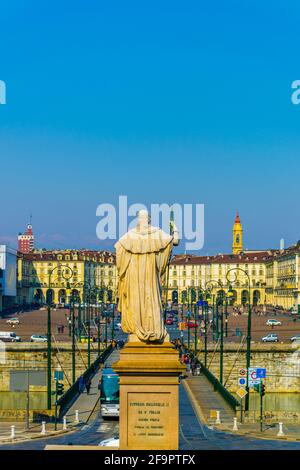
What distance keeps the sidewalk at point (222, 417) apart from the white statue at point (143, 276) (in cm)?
2009

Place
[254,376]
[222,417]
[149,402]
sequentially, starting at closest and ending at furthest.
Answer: [149,402] → [222,417] → [254,376]

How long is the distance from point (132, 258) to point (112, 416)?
25926 millimetres

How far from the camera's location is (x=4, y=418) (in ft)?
161

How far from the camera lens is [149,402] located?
71.3 ft

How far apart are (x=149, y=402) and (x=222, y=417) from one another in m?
26.0

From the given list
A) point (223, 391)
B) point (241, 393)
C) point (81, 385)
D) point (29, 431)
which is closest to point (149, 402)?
point (29, 431)

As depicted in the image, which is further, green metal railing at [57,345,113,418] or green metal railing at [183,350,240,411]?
green metal railing at [183,350,240,411]

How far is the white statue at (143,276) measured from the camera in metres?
22.2

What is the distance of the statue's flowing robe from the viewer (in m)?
22.3

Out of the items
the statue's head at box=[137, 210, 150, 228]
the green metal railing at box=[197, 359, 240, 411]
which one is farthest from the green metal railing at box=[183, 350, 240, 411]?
the statue's head at box=[137, 210, 150, 228]

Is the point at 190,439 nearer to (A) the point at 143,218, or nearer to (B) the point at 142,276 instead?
(B) the point at 142,276

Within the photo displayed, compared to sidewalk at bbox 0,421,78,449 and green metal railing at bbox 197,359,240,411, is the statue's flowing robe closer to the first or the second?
sidewalk at bbox 0,421,78,449

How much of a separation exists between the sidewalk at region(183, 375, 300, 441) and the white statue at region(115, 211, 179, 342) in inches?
791
